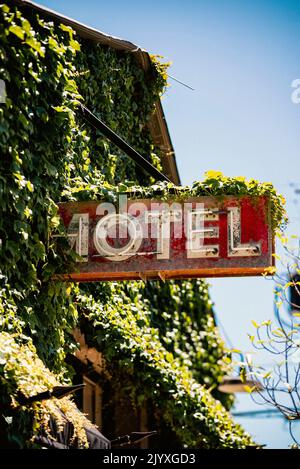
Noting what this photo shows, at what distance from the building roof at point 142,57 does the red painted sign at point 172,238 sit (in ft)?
7.56

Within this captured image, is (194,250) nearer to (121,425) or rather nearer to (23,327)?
(23,327)

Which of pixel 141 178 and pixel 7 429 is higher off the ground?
pixel 141 178

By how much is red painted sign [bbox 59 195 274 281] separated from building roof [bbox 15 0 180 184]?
231 centimetres

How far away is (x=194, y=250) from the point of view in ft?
30.8

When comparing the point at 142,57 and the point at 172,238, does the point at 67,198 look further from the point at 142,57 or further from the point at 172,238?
the point at 142,57

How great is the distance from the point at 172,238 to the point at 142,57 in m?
5.40

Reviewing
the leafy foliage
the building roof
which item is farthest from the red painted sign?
the building roof

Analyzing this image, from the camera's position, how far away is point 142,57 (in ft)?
46.5

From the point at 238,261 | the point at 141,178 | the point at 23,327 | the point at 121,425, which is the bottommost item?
the point at 121,425

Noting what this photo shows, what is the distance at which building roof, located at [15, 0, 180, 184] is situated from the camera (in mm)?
10755

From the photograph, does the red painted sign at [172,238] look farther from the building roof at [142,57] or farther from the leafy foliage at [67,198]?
the building roof at [142,57]

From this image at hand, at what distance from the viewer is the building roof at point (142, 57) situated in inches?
423

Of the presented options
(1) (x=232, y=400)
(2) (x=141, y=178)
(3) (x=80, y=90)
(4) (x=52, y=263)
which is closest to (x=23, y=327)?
(4) (x=52, y=263)

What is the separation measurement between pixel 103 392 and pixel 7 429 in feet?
24.3
